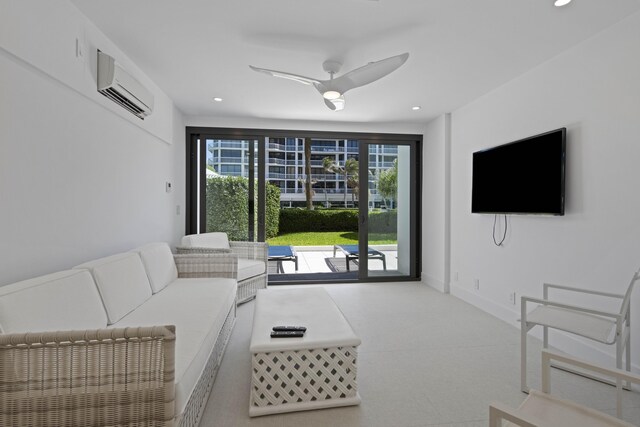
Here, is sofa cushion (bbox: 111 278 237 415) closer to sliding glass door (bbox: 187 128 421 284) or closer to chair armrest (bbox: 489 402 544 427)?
chair armrest (bbox: 489 402 544 427)

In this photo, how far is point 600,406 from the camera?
1.96 metres

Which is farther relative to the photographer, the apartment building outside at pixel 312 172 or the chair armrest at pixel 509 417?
the apartment building outside at pixel 312 172

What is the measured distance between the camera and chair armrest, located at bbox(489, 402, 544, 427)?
101 cm

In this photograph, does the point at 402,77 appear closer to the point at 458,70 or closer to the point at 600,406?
the point at 458,70

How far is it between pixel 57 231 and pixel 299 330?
1.61 meters

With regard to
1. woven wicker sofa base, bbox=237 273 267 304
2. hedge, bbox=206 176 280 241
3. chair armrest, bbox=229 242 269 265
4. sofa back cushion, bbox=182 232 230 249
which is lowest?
woven wicker sofa base, bbox=237 273 267 304

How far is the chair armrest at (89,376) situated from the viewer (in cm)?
117

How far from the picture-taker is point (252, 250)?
14.4 feet

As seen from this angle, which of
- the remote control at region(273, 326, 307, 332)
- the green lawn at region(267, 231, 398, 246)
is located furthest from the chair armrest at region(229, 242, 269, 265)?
the green lawn at region(267, 231, 398, 246)

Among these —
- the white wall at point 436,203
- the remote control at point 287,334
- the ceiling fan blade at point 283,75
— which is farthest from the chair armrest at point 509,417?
the white wall at point 436,203

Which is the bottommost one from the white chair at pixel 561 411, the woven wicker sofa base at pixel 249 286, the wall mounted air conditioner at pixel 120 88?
the woven wicker sofa base at pixel 249 286

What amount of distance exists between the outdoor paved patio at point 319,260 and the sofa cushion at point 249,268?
1.53 meters

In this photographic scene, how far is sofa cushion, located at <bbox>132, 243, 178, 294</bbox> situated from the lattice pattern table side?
134 centimetres

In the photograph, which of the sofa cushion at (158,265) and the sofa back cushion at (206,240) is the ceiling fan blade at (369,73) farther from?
the sofa back cushion at (206,240)
